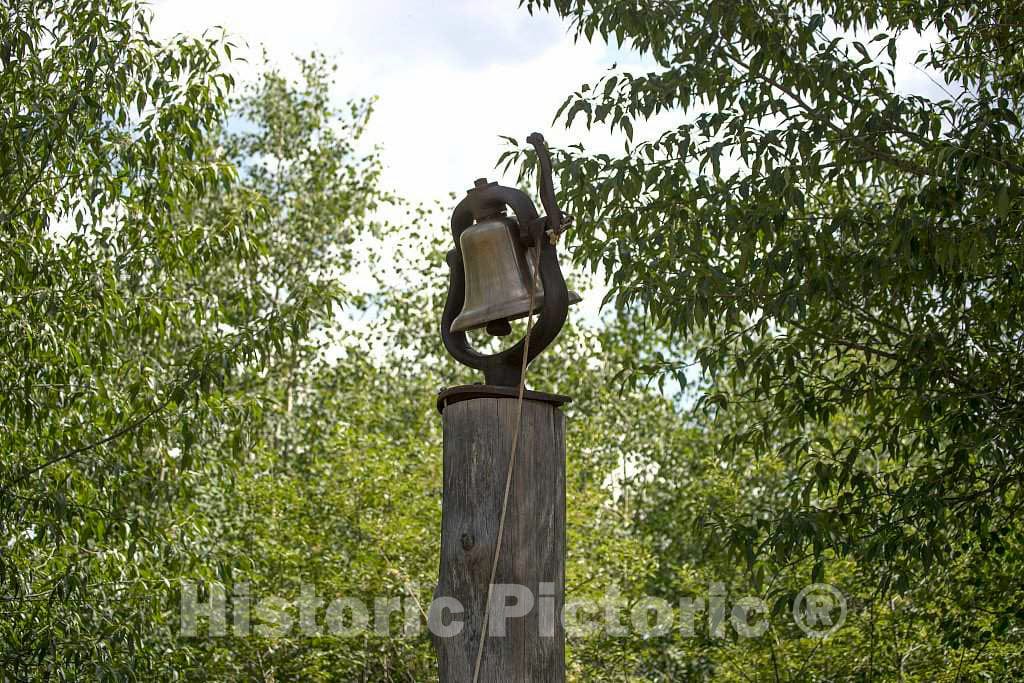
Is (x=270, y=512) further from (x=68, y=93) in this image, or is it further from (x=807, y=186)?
(x=807, y=186)

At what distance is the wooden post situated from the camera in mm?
2072

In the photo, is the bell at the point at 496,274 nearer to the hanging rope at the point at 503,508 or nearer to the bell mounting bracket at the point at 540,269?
the bell mounting bracket at the point at 540,269

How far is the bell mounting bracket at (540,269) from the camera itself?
7.35 feet

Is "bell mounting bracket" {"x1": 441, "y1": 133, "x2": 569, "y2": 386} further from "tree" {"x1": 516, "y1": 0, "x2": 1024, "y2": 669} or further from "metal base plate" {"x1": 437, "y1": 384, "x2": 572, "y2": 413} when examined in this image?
"tree" {"x1": 516, "y1": 0, "x2": 1024, "y2": 669}

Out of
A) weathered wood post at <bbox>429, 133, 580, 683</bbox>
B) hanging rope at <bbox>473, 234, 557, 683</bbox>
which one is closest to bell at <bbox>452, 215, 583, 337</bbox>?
weathered wood post at <bbox>429, 133, 580, 683</bbox>

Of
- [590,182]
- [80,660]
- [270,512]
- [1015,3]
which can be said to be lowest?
[80,660]

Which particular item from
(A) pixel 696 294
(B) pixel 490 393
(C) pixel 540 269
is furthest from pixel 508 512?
(A) pixel 696 294

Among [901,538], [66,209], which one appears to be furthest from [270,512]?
[901,538]

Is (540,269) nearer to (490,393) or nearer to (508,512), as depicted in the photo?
(490,393)

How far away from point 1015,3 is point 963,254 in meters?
1.05

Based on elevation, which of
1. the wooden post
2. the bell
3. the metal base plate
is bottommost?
the wooden post

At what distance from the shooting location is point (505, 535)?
2094 millimetres

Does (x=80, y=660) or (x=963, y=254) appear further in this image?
(x=80, y=660)

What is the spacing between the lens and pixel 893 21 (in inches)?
183
